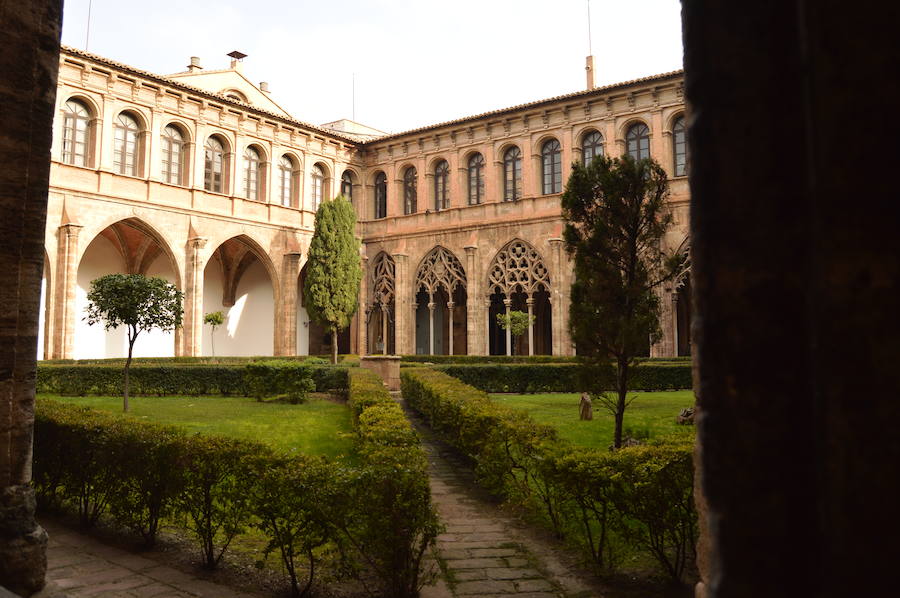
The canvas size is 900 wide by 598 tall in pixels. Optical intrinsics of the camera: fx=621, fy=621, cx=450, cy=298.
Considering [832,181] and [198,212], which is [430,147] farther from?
[832,181]

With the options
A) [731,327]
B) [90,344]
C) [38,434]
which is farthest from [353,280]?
[731,327]

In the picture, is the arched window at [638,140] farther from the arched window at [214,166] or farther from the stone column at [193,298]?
the stone column at [193,298]

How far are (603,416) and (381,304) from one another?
16.7m

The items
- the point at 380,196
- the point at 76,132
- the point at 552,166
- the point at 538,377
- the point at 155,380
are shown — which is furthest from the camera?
the point at 380,196

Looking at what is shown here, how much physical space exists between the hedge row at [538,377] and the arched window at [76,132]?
41.6ft

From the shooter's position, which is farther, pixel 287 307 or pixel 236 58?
pixel 236 58

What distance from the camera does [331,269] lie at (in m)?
22.1

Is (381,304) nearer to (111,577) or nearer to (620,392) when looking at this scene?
(620,392)

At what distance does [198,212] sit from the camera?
2078 centimetres

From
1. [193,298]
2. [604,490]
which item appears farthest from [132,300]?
[193,298]

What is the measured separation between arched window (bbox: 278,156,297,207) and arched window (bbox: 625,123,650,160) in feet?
40.7

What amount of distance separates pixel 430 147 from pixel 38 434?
21.0 meters

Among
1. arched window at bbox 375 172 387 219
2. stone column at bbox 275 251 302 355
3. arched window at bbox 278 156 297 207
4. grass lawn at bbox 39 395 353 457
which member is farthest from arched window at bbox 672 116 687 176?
grass lawn at bbox 39 395 353 457

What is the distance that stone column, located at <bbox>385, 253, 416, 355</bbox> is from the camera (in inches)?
954
